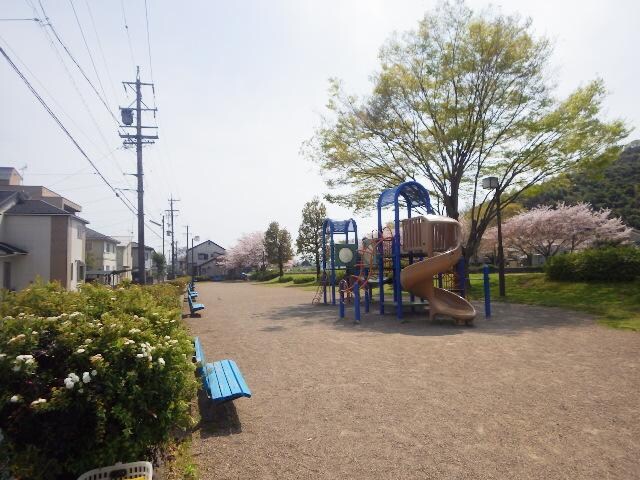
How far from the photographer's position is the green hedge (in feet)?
53.7

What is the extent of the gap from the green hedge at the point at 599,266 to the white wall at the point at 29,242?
25.4 metres

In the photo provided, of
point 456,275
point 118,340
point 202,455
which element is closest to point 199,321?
point 456,275

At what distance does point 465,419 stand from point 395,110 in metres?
15.5

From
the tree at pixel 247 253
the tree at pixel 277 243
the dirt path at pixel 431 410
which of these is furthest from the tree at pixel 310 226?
the dirt path at pixel 431 410

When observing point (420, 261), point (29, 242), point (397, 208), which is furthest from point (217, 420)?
point (29, 242)

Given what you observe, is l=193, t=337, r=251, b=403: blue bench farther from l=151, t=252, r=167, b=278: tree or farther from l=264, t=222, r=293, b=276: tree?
l=151, t=252, r=167, b=278: tree

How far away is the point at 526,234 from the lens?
115ft

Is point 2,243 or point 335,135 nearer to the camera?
point 335,135

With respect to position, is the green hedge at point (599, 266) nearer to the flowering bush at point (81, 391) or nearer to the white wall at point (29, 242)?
the flowering bush at point (81, 391)

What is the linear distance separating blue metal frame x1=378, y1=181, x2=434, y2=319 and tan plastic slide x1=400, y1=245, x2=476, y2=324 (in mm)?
509

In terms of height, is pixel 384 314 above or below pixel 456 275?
below

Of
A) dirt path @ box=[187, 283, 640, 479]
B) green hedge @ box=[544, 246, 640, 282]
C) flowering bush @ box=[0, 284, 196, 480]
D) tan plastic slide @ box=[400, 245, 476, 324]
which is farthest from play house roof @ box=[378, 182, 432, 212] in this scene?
flowering bush @ box=[0, 284, 196, 480]

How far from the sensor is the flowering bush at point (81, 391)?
2463 mm

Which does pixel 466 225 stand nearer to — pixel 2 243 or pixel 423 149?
pixel 423 149
